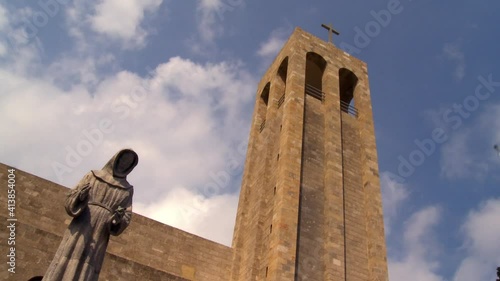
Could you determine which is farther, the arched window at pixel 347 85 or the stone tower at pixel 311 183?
the arched window at pixel 347 85

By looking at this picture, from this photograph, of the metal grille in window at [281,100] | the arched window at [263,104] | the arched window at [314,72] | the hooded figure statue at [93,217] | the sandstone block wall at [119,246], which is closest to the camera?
the hooded figure statue at [93,217]

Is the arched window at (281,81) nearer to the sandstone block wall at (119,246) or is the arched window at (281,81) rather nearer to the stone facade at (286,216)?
the stone facade at (286,216)

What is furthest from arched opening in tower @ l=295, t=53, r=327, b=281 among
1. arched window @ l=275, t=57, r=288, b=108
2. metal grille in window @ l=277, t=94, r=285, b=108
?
arched window @ l=275, t=57, r=288, b=108

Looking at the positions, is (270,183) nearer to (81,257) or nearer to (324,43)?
(324,43)

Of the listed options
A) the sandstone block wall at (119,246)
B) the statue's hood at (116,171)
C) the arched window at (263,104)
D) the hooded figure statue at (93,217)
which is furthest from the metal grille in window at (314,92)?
the hooded figure statue at (93,217)

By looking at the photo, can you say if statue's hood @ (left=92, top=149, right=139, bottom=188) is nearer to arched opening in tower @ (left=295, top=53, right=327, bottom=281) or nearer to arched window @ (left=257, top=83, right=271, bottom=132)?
arched opening in tower @ (left=295, top=53, right=327, bottom=281)

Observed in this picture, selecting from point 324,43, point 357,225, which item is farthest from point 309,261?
point 324,43

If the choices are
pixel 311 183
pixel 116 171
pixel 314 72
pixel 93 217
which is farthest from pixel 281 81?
pixel 93 217

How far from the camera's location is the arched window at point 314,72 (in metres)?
20.8

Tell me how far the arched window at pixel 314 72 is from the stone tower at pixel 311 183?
0.07 meters

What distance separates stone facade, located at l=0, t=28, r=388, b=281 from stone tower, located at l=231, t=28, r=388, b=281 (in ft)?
0.15

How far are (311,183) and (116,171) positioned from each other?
430 inches

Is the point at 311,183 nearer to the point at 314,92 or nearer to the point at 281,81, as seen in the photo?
the point at 314,92

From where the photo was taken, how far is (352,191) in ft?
57.2
